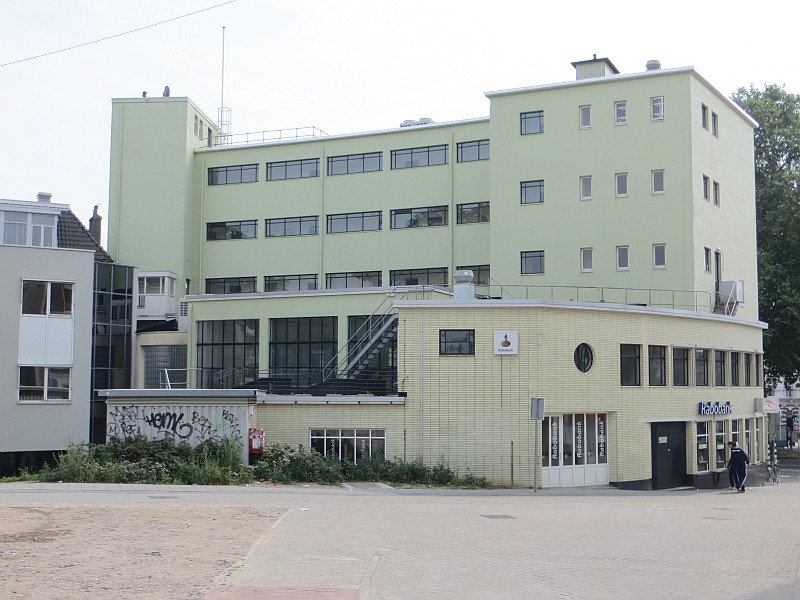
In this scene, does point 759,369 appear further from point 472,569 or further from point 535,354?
point 472,569

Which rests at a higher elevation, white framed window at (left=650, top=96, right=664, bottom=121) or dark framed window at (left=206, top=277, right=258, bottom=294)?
white framed window at (left=650, top=96, right=664, bottom=121)

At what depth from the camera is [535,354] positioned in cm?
2694

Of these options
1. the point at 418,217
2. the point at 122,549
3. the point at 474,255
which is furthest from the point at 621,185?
the point at 122,549

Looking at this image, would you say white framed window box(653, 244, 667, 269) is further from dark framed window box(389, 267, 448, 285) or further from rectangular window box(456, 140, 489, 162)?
dark framed window box(389, 267, 448, 285)

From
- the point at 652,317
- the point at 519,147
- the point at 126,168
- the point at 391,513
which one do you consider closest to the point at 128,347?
the point at 126,168

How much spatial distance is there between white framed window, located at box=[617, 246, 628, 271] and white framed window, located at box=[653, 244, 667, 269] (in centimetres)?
117

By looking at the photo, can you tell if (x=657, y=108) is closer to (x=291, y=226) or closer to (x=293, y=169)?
(x=293, y=169)

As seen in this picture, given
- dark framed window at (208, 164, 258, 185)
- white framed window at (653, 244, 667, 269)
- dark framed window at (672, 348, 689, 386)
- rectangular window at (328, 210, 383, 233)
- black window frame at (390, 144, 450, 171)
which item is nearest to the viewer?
dark framed window at (672, 348, 689, 386)

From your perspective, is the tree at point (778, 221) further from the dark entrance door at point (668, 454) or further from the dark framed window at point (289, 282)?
the dark framed window at point (289, 282)

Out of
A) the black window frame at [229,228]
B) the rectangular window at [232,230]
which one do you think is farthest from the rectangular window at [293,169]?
the rectangular window at [232,230]

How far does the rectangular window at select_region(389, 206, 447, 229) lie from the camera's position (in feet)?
148

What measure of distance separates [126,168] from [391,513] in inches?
1400

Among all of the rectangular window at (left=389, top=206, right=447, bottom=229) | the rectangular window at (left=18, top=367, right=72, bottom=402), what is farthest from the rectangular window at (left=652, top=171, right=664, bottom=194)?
the rectangular window at (left=18, top=367, right=72, bottom=402)

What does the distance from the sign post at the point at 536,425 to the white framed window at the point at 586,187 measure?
52.9 feet
